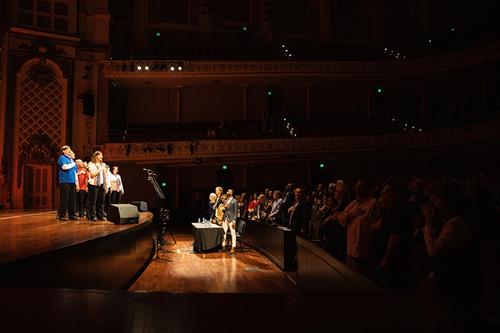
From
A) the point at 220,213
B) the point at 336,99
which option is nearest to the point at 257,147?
the point at 220,213

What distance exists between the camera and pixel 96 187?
7004 mm

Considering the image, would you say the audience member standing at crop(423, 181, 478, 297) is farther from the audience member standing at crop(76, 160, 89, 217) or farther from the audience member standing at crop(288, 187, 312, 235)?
the audience member standing at crop(76, 160, 89, 217)

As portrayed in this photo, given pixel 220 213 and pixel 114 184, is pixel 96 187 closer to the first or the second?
pixel 114 184

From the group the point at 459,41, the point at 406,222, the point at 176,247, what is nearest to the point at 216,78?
the point at 176,247

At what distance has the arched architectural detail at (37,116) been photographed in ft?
42.4

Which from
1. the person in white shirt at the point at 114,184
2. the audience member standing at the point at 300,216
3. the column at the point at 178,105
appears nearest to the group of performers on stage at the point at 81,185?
the person in white shirt at the point at 114,184

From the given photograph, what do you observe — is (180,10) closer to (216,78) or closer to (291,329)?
(216,78)

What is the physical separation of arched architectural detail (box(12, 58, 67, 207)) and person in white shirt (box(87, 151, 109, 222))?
23.0 ft

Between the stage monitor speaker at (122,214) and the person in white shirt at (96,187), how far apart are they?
0.38 meters

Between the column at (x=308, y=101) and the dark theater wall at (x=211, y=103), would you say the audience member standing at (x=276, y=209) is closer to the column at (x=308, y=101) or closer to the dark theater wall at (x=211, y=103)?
the column at (x=308, y=101)

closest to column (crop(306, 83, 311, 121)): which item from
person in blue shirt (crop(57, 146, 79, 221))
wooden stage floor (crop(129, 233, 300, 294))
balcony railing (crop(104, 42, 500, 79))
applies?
balcony railing (crop(104, 42, 500, 79))

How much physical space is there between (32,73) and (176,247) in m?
7.62

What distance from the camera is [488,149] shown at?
14.2 m

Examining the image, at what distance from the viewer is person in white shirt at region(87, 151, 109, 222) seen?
6.79 meters
